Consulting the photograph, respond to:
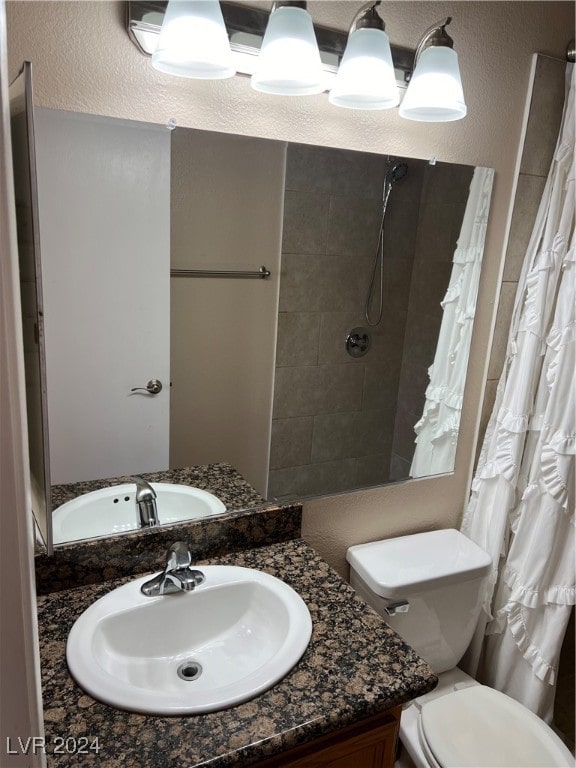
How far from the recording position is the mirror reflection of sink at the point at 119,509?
1194 millimetres

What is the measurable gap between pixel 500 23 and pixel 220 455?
1353mm

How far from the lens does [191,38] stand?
41.3 inches

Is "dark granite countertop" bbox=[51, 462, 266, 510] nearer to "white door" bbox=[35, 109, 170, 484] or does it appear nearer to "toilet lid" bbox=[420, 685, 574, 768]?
"white door" bbox=[35, 109, 170, 484]

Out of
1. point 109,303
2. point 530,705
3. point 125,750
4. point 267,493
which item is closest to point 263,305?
point 109,303

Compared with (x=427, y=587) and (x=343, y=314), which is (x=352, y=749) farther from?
(x=343, y=314)

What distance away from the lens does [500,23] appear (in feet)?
4.84

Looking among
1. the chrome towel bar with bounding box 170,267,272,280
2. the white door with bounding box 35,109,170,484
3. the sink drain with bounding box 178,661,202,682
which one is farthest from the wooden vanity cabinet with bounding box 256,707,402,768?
the chrome towel bar with bounding box 170,267,272,280

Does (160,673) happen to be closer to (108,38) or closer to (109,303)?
Result: (109,303)

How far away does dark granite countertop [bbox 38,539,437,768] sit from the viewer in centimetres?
83

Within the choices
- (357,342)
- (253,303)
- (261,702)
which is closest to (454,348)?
(357,342)

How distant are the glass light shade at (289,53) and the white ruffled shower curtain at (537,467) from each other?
819mm

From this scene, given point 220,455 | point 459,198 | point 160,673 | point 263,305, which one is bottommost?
point 160,673

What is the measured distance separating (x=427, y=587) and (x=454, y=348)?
27.3 inches

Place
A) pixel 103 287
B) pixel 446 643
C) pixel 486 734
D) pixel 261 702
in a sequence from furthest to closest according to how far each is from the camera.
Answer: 1. pixel 446 643
2. pixel 486 734
3. pixel 103 287
4. pixel 261 702
